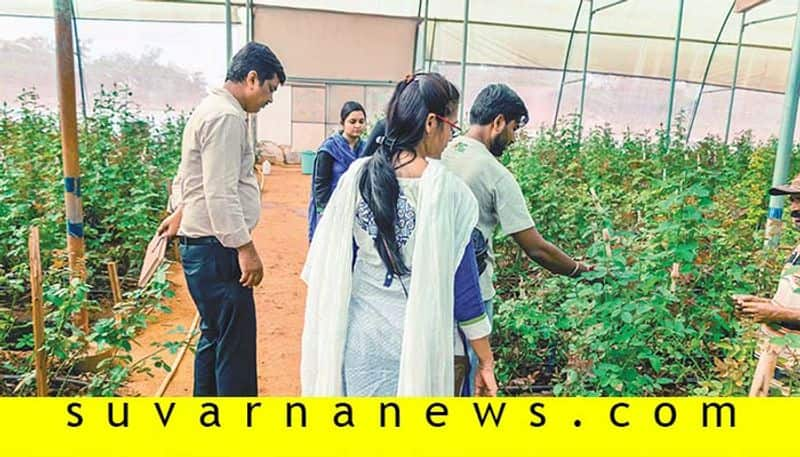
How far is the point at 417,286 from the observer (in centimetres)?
130

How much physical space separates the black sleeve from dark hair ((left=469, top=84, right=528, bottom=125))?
133 cm

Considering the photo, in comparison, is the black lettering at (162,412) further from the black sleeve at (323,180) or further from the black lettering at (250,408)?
the black sleeve at (323,180)

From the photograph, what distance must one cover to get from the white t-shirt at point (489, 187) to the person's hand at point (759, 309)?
0.73 meters

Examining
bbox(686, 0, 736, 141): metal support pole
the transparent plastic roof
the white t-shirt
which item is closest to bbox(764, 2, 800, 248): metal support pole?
the white t-shirt

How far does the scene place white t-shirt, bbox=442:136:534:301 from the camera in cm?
178

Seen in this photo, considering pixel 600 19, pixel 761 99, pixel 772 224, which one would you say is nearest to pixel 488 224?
pixel 772 224

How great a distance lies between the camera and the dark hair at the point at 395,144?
134 cm

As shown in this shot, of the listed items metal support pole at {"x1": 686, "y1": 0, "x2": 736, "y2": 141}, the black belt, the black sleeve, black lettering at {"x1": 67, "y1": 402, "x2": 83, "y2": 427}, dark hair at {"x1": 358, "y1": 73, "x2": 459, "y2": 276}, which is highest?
metal support pole at {"x1": 686, "y1": 0, "x2": 736, "y2": 141}

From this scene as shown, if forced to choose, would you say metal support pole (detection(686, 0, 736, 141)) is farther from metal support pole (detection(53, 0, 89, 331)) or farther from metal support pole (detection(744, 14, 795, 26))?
metal support pole (detection(53, 0, 89, 331))

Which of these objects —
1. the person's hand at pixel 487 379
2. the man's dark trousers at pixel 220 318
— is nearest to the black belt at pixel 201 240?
the man's dark trousers at pixel 220 318

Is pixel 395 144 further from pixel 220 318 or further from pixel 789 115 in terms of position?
pixel 789 115

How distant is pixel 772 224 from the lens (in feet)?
10.3

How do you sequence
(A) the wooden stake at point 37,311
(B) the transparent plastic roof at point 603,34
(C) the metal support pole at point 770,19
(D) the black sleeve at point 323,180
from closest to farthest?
(A) the wooden stake at point 37,311, (D) the black sleeve at point 323,180, (C) the metal support pole at point 770,19, (B) the transparent plastic roof at point 603,34

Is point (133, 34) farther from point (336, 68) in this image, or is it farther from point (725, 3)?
point (725, 3)
